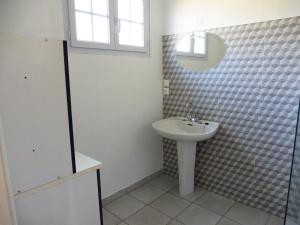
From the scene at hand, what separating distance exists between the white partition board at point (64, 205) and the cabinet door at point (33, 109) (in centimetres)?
10

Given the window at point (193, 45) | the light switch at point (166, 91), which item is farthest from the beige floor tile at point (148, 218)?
the window at point (193, 45)

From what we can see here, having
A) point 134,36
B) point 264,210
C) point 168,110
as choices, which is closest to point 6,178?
A: point 134,36

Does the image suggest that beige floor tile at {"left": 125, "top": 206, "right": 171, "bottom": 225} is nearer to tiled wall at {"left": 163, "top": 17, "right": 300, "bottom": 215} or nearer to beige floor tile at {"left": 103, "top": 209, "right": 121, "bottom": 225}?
beige floor tile at {"left": 103, "top": 209, "right": 121, "bottom": 225}

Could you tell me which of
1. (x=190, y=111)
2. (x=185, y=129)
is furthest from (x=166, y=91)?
(x=185, y=129)

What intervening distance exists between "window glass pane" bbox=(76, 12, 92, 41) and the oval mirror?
1.01 metres

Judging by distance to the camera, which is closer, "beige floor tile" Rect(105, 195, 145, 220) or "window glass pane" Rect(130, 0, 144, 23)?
"beige floor tile" Rect(105, 195, 145, 220)

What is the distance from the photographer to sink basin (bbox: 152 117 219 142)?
6.77ft

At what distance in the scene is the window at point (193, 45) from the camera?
7.48ft

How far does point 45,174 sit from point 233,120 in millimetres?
1749

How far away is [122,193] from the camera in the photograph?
2.45 metres

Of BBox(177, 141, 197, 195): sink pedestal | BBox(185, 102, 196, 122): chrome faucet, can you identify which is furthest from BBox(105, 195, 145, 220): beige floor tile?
BBox(185, 102, 196, 122): chrome faucet

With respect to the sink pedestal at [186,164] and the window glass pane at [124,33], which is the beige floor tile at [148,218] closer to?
the sink pedestal at [186,164]

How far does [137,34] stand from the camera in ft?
7.72

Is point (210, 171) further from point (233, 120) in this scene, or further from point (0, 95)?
point (0, 95)
